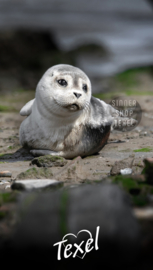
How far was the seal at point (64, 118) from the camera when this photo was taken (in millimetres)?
4672

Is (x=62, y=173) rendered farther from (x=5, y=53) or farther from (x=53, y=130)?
(x=5, y=53)

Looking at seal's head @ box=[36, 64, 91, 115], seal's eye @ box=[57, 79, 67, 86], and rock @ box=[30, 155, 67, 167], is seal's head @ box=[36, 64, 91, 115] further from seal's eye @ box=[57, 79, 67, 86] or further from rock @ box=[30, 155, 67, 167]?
rock @ box=[30, 155, 67, 167]

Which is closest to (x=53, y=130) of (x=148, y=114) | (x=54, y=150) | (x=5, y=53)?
(x=54, y=150)

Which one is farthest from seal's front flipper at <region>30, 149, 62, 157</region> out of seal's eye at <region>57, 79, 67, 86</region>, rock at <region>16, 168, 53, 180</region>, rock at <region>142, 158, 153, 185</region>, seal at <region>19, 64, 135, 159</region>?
rock at <region>142, 158, 153, 185</region>

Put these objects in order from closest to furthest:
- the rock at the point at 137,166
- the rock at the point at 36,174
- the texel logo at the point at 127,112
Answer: the rock at the point at 36,174
the rock at the point at 137,166
the texel logo at the point at 127,112

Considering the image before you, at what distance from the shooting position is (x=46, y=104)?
487cm

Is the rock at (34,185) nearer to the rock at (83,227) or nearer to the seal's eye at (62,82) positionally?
A: the rock at (83,227)

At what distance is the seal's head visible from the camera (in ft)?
15.0

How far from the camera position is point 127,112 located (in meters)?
7.39

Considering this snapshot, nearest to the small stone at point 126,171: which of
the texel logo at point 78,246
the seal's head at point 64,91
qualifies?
the seal's head at point 64,91

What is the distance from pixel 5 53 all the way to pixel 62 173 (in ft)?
42.1

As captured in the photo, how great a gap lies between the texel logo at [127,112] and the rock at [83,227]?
3524 mm

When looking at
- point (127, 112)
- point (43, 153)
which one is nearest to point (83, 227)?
point (43, 153)

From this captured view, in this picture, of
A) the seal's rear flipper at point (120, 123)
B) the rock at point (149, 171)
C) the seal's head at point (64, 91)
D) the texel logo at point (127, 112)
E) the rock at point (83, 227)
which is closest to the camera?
the rock at point (83, 227)
